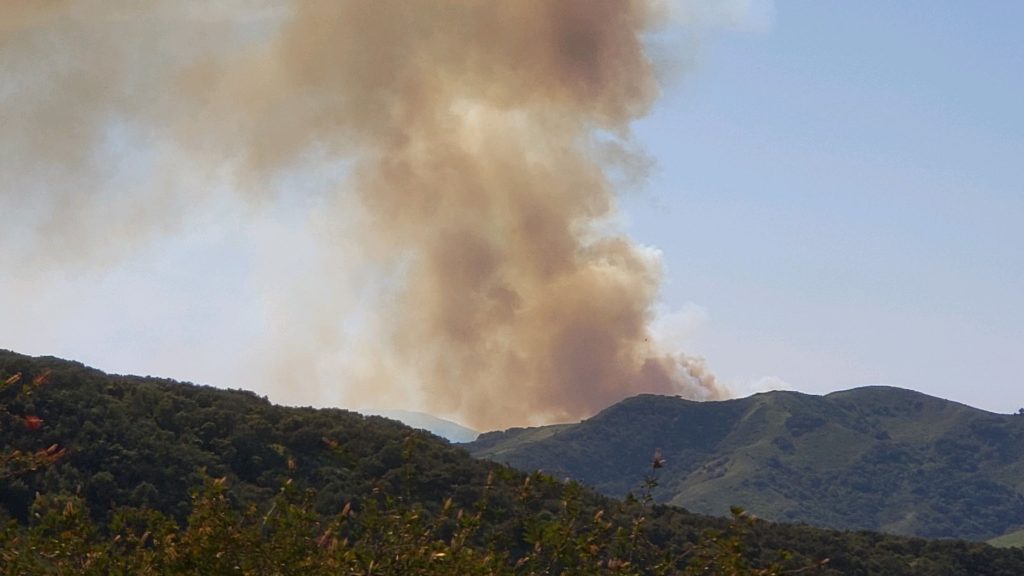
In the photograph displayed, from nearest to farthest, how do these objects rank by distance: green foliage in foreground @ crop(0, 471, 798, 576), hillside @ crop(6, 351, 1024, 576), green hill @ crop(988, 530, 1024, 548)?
green foliage in foreground @ crop(0, 471, 798, 576), hillside @ crop(6, 351, 1024, 576), green hill @ crop(988, 530, 1024, 548)

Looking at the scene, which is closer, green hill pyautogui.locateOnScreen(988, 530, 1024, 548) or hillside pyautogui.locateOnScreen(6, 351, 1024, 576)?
hillside pyautogui.locateOnScreen(6, 351, 1024, 576)

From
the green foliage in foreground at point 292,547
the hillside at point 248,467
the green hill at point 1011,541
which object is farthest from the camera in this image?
the green hill at point 1011,541

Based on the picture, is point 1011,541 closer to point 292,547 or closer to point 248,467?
point 248,467

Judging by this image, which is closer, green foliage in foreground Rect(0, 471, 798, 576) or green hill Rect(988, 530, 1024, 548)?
green foliage in foreground Rect(0, 471, 798, 576)

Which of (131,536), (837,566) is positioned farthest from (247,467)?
(131,536)

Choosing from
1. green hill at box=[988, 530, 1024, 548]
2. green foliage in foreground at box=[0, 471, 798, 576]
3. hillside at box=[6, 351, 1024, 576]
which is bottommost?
green foliage in foreground at box=[0, 471, 798, 576]

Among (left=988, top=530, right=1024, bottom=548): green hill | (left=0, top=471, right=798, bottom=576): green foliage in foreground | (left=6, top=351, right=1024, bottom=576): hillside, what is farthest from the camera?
(left=988, top=530, right=1024, bottom=548): green hill

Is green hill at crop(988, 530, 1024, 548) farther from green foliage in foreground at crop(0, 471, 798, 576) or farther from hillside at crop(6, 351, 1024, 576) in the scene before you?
green foliage in foreground at crop(0, 471, 798, 576)

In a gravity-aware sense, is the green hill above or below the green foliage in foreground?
above

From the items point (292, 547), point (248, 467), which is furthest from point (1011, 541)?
point (292, 547)

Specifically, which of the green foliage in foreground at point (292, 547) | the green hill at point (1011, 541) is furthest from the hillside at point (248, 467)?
the green hill at point (1011, 541)

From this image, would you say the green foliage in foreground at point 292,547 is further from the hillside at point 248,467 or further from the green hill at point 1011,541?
the green hill at point 1011,541

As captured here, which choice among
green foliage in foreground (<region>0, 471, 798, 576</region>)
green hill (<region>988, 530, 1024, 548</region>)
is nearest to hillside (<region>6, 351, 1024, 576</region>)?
green foliage in foreground (<region>0, 471, 798, 576</region>)

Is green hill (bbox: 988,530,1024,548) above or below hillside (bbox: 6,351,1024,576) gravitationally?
above
